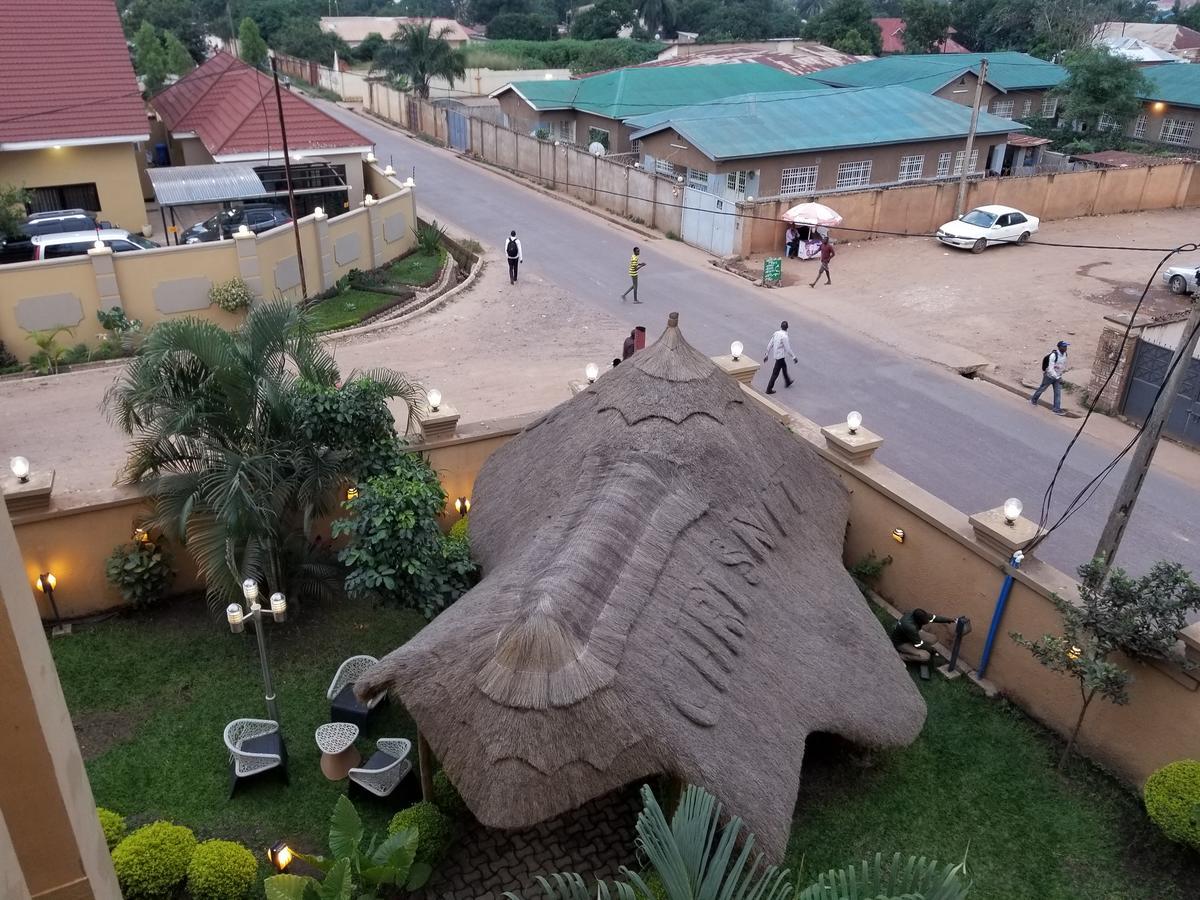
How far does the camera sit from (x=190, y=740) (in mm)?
9789

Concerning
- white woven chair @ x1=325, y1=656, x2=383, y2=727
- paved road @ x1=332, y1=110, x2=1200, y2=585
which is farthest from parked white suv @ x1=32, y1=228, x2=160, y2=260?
white woven chair @ x1=325, y1=656, x2=383, y2=727

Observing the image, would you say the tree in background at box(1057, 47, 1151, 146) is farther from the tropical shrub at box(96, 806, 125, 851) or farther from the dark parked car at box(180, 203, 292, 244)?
A: the tropical shrub at box(96, 806, 125, 851)

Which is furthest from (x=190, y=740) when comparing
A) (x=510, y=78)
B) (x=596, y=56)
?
(x=596, y=56)

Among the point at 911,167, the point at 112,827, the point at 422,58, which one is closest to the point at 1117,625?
the point at 112,827

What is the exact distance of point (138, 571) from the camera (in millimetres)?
11281

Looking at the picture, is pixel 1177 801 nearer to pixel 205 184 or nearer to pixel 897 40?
pixel 205 184

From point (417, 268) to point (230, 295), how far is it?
254 inches

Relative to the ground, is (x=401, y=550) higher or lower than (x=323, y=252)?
higher

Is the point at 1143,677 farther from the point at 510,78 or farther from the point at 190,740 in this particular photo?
the point at 510,78

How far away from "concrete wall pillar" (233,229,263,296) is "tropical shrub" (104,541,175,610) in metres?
10.5

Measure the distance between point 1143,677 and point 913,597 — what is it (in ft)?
9.76

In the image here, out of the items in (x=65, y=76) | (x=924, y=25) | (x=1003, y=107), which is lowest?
(x=1003, y=107)

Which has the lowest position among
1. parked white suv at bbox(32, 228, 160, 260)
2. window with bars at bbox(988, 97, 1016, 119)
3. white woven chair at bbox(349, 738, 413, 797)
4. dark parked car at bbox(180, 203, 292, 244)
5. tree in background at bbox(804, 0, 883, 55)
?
white woven chair at bbox(349, 738, 413, 797)

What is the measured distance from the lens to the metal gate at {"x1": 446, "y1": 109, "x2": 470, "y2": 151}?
4134 cm
